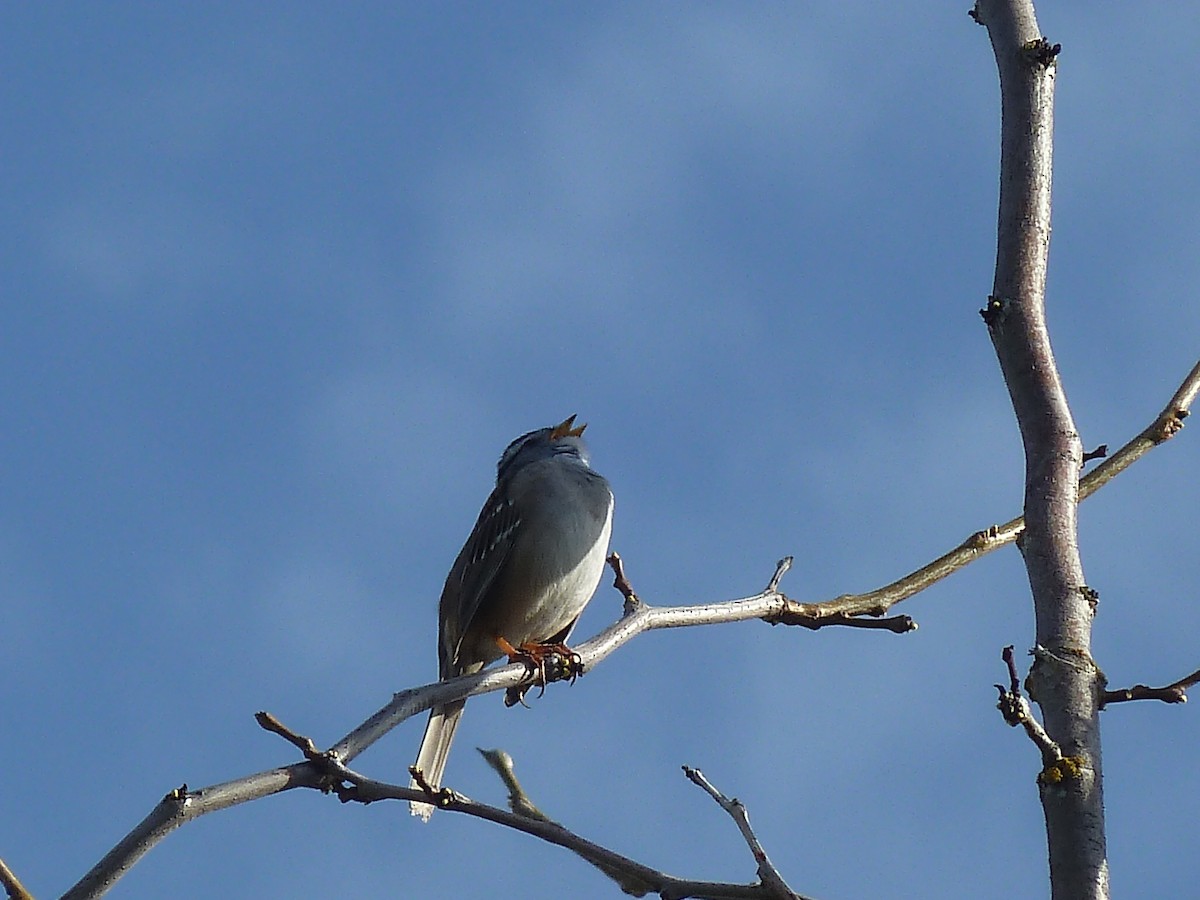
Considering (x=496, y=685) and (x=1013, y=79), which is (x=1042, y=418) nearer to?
(x=1013, y=79)

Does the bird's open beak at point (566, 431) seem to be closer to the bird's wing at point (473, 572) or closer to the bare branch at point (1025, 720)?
the bird's wing at point (473, 572)

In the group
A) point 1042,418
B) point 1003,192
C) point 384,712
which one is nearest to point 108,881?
point 384,712

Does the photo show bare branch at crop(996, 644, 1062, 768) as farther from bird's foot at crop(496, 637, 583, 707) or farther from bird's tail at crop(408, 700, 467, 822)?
bird's tail at crop(408, 700, 467, 822)

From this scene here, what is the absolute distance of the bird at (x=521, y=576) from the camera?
763 centimetres

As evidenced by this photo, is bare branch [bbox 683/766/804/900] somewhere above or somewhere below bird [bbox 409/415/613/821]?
below

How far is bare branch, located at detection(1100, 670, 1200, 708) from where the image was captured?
11.3 ft

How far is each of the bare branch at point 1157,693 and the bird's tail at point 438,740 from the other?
428 centimetres

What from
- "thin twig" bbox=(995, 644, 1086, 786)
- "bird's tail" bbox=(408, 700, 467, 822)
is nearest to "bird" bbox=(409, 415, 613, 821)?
"bird's tail" bbox=(408, 700, 467, 822)

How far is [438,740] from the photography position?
7316 mm

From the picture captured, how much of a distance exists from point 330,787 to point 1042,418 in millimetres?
2077

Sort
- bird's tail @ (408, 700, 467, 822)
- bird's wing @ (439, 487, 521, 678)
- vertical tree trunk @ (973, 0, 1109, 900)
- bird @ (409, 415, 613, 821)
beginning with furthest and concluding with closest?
1. bird's wing @ (439, 487, 521, 678)
2. bird @ (409, 415, 613, 821)
3. bird's tail @ (408, 700, 467, 822)
4. vertical tree trunk @ (973, 0, 1109, 900)

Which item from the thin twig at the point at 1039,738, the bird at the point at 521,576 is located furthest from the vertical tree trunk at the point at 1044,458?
the bird at the point at 521,576

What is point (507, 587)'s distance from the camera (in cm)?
781

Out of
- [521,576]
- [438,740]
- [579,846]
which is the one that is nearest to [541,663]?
[438,740]
